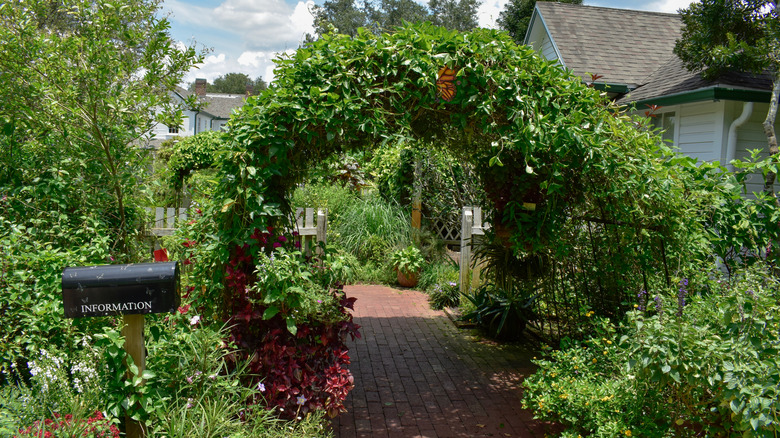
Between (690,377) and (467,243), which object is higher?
(467,243)

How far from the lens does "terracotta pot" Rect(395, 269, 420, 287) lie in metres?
9.20

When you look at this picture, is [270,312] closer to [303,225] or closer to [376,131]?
[376,131]

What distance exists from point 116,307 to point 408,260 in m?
6.63

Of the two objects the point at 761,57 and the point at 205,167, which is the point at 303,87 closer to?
the point at 761,57

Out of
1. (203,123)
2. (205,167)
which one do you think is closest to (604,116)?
(205,167)

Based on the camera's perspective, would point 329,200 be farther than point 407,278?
Yes

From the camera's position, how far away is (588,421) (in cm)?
340

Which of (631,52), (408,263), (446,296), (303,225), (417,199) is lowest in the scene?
(446,296)

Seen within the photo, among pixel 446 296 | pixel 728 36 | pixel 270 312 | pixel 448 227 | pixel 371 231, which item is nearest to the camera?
pixel 270 312

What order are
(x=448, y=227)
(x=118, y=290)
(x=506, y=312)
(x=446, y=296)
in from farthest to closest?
(x=448, y=227) < (x=446, y=296) < (x=506, y=312) < (x=118, y=290)

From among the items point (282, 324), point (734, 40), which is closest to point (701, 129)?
point (734, 40)

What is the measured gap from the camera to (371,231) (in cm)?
1002

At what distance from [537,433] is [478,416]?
500 millimetres

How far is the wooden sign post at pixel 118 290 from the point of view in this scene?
9.03 ft
